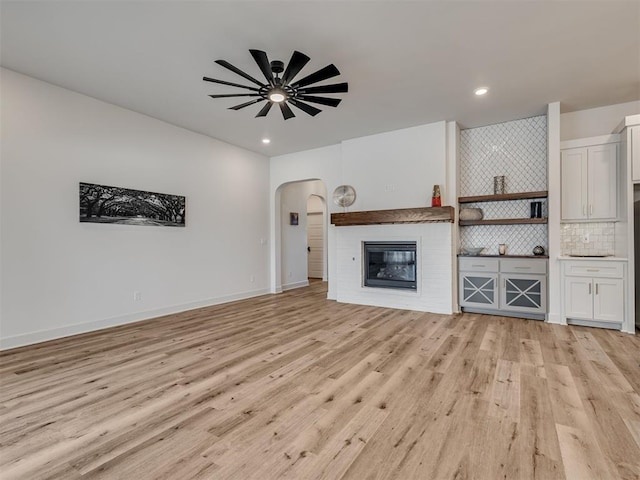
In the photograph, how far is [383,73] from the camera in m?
3.54

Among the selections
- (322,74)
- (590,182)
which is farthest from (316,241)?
(322,74)

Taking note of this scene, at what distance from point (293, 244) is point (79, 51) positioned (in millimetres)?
5421

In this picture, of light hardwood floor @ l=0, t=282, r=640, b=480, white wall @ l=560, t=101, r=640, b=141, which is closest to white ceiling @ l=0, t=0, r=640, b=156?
white wall @ l=560, t=101, r=640, b=141

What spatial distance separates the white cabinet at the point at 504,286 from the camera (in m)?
4.46

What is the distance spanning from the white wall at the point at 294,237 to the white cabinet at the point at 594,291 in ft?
17.4

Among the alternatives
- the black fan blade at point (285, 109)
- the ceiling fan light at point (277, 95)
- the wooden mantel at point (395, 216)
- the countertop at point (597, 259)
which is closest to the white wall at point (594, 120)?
the countertop at point (597, 259)

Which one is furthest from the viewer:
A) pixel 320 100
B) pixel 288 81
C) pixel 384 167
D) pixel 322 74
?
pixel 384 167

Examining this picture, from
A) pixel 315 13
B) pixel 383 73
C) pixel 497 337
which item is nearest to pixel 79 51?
pixel 315 13

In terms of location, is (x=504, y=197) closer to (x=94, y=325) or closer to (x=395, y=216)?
(x=395, y=216)

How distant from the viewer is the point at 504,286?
15.3 feet

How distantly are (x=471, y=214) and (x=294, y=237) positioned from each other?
13.8ft

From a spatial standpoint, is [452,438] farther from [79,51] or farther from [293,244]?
[293,244]

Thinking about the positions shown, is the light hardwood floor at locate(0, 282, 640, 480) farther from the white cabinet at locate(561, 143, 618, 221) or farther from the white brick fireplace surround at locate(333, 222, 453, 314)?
the white cabinet at locate(561, 143, 618, 221)

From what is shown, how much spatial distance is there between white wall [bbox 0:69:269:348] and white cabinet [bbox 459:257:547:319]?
13.9 feet
